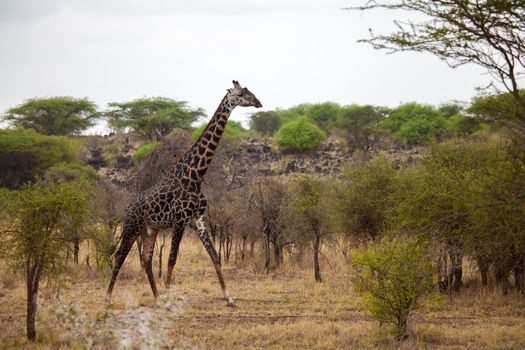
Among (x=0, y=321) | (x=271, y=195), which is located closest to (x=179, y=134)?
(x=271, y=195)

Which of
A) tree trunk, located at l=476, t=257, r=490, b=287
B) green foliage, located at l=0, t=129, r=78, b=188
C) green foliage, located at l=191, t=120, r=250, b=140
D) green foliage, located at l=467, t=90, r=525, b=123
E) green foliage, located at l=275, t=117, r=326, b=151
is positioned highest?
green foliage, located at l=191, t=120, r=250, b=140

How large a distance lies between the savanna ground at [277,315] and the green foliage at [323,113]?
47268 millimetres

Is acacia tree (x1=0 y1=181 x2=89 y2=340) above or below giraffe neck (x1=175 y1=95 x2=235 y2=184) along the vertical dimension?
below

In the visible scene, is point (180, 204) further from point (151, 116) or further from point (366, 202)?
point (151, 116)

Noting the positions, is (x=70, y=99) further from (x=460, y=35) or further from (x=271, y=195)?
(x=460, y=35)

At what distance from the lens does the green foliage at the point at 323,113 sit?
68.7 metres

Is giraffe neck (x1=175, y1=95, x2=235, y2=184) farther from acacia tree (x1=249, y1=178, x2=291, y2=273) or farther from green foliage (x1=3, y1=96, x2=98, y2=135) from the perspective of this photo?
green foliage (x1=3, y1=96, x2=98, y2=135)

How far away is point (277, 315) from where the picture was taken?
14711mm

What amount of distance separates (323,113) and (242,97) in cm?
5393

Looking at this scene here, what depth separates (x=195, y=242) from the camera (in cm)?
3416

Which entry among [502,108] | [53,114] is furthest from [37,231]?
[53,114]

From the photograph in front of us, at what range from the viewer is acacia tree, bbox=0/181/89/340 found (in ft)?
38.9

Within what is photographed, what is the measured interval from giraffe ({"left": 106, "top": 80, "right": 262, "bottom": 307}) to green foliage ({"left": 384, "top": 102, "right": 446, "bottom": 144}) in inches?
1450

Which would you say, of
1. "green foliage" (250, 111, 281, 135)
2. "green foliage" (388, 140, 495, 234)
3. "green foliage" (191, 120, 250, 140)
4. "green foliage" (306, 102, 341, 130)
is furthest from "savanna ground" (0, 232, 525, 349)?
"green foliage" (250, 111, 281, 135)
